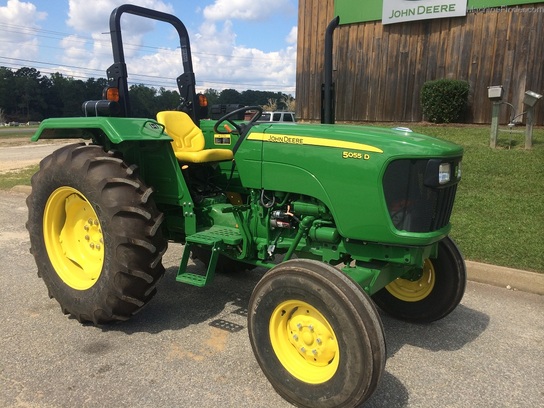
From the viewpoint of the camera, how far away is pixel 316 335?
2539 mm

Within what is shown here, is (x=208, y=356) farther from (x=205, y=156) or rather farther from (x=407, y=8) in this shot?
(x=407, y=8)

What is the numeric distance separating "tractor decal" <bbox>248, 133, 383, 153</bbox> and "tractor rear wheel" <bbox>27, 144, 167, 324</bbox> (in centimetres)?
89

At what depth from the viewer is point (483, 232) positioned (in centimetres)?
512

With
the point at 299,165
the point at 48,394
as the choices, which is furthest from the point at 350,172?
the point at 48,394

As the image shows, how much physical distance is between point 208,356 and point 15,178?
30.5 feet

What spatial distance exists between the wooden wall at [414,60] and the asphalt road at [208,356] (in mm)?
8159

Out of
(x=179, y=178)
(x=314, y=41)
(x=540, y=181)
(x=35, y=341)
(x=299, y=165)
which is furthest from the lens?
(x=314, y=41)

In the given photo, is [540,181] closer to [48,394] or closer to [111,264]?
[111,264]

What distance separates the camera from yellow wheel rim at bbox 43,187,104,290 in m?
3.57

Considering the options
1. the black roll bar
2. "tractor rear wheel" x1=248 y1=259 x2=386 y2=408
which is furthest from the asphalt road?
the black roll bar

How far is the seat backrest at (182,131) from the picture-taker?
3.92 metres

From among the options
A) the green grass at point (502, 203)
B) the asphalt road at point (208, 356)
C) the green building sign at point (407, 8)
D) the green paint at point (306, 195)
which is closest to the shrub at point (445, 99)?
the green grass at point (502, 203)

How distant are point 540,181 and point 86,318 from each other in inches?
249

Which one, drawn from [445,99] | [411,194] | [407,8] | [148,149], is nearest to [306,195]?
[411,194]
